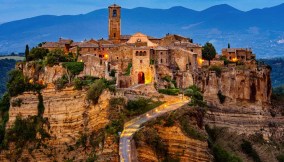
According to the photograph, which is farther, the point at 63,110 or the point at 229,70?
the point at 229,70

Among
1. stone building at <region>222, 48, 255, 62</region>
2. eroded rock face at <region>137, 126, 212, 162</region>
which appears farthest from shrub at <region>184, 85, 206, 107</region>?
stone building at <region>222, 48, 255, 62</region>

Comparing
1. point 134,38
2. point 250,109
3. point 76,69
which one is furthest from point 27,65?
point 250,109

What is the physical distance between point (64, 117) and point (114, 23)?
21204mm

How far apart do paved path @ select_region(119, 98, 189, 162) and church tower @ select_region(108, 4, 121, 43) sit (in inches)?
861

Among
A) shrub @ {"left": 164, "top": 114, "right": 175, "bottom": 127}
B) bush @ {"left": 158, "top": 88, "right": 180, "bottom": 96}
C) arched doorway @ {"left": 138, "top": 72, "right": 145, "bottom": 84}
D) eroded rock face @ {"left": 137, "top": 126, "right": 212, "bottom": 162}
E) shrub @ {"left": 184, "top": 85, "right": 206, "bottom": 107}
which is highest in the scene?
arched doorway @ {"left": 138, "top": 72, "right": 145, "bottom": 84}

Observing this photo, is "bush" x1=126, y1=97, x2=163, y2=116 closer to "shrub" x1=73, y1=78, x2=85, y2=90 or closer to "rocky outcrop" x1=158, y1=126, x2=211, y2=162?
"rocky outcrop" x1=158, y1=126, x2=211, y2=162

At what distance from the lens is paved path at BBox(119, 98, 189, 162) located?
2006 inches

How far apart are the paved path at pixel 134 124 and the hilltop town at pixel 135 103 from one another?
115 mm

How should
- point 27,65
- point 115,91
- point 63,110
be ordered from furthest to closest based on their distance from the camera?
point 27,65
point 63,110
point 115,91

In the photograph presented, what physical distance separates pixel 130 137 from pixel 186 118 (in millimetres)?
8291

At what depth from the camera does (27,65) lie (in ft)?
250

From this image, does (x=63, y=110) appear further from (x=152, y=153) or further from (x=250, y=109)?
(x=250, y=109)

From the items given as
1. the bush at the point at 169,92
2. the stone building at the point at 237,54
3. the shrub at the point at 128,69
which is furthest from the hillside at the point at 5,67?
the bush at the point at 169,92

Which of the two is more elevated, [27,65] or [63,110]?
[27,65]
